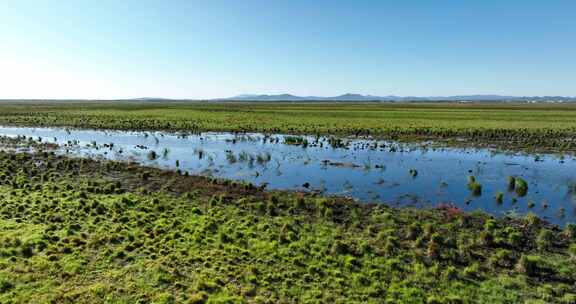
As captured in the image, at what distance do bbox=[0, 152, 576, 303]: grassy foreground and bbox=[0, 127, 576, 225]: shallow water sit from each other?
10.6 feet

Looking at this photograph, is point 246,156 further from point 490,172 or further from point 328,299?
point 328,299

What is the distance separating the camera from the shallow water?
1972 centimetres

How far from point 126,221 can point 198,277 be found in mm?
6364

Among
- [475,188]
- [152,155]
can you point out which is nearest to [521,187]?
[475,188]

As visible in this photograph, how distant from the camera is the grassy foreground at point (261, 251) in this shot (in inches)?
384

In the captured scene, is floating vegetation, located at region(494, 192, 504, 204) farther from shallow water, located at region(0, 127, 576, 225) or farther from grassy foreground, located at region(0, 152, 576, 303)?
grassy foreground, located at region(0, 152, 576, 303)

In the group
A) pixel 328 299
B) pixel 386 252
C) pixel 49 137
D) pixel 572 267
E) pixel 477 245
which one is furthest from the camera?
pixel 49 137

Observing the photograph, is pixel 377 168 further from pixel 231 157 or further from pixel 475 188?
pixel 231 157

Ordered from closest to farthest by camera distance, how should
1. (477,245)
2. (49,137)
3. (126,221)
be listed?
(477,245), (126,221), (49,137)

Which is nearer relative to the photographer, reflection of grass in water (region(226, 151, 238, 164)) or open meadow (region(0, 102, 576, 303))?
open meadow (region(0, 102, 576, 303))

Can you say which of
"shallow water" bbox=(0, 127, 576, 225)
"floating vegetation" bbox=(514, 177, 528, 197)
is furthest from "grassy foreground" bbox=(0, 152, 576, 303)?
"floating vegetation" bbox=(514, 177, 528, 197)

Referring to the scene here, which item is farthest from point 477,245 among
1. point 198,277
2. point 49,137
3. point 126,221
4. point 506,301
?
point 49,137

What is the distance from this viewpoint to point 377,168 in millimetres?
27453

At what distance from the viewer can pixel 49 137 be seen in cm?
4431
